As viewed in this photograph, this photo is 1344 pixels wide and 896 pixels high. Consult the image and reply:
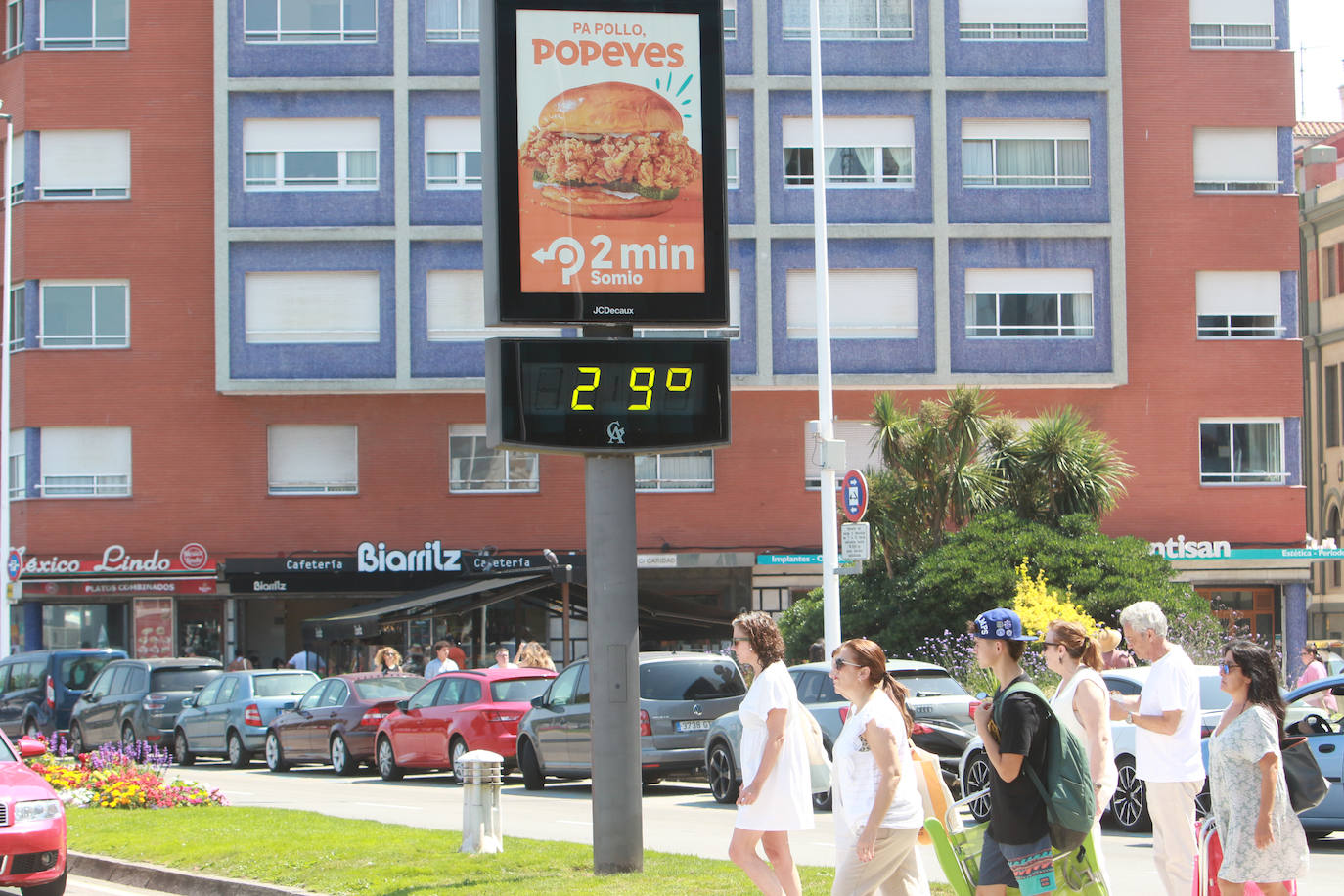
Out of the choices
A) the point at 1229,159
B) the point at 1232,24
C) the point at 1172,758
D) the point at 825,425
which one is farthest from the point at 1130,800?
the point at 1232,24

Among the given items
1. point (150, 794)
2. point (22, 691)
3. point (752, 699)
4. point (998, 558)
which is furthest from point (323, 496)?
point (752, 699)

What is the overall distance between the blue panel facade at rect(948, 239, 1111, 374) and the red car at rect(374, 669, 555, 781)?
1765cm

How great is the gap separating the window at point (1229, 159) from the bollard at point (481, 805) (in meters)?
31.7

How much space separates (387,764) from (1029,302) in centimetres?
2039

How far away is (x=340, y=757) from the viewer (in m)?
26.4

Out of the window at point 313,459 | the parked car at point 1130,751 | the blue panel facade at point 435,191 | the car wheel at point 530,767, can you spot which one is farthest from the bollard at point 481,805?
the window at point 313,459

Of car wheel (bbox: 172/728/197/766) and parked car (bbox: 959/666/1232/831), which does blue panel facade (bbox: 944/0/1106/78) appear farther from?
parked car (bbox: 959/666/1232/831)

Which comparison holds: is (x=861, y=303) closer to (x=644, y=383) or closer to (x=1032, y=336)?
(x=1032, y=336)

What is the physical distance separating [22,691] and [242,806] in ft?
56.6

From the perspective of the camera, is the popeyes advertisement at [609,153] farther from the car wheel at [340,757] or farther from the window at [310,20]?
the window at [310,20]

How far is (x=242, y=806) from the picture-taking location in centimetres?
1783

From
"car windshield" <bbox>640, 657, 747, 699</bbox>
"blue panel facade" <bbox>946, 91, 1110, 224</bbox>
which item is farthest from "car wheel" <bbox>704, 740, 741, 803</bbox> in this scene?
"blue panel facade" <bbox>946, 91, 1110, 224</bbox>

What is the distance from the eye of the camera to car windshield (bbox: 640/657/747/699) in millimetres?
21359

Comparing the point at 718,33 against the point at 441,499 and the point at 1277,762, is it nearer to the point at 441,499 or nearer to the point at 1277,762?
the point at 1277,762
